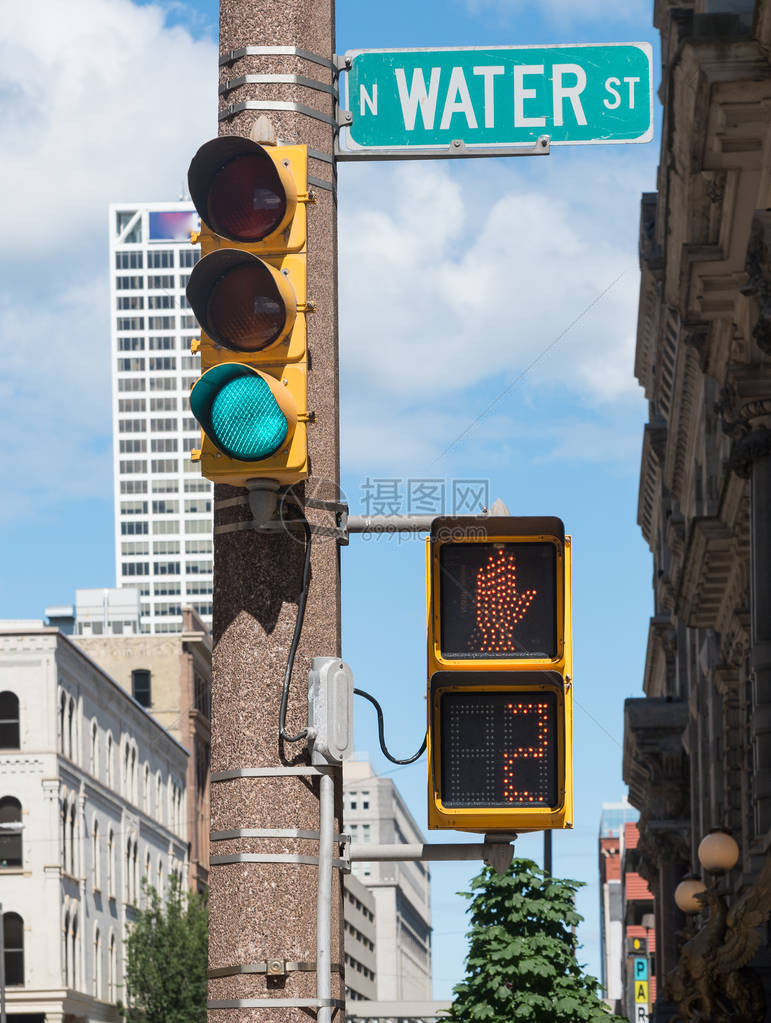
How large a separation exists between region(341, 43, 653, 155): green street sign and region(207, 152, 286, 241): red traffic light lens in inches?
42.4

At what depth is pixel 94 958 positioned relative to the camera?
73.4m

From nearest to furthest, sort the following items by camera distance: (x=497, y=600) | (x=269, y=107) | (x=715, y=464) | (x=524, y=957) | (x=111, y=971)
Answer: (x=497, y=600) < (x=269, y=107) < (x=715, y=464) < (x=524, y=957) < (x=111, y=971)

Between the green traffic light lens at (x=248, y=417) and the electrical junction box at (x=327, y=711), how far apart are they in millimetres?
800

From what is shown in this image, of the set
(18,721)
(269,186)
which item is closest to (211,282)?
(269,186)

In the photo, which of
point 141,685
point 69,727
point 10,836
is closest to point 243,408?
point 10,836

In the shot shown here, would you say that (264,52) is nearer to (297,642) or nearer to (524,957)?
(297,642)

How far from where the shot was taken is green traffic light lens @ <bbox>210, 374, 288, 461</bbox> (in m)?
5.83

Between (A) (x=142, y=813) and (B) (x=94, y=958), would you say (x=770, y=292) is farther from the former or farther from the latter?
(A) (x=142, y=813)

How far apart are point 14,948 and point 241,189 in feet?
213

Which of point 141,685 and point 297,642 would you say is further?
point 141,685

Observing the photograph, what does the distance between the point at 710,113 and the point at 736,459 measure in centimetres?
681

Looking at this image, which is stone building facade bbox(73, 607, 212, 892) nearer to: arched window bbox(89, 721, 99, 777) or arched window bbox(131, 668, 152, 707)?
arched window bbox(131, 668, 152, 707)

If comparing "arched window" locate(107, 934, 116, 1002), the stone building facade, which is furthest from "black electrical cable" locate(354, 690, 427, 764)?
the stone building facade

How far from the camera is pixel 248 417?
5.84 m
